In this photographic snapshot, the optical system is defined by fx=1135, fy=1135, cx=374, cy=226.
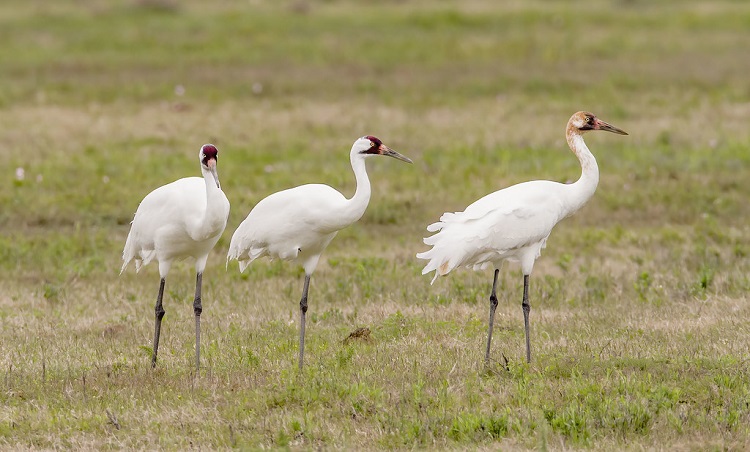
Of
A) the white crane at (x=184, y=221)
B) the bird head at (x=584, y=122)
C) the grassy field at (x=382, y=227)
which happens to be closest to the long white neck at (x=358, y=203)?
the white crane at (x=184, y=221)

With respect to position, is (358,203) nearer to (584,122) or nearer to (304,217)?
(304,217)

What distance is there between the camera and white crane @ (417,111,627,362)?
28.2ft

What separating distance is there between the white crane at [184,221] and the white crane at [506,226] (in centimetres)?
161

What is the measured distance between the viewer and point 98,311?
10625mm

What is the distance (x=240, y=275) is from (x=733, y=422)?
20.1ft

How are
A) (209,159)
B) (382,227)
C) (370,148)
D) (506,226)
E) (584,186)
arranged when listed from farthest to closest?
(382,227), (584,186), (370,148), (506,226), (209,159)

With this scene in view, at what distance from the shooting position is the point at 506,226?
8.61m

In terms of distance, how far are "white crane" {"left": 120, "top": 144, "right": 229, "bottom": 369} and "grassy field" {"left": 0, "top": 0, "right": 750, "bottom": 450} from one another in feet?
2.47

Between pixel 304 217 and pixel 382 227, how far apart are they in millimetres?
5211

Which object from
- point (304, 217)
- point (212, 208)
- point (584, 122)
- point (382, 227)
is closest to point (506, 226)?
point (584, 122)

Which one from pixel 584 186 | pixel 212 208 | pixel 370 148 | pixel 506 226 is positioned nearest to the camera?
pixel 212 208

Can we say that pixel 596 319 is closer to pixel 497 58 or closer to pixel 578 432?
pixel 578 432

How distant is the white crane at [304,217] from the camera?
338 inches

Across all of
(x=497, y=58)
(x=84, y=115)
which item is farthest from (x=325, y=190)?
(x=497, y=58)
